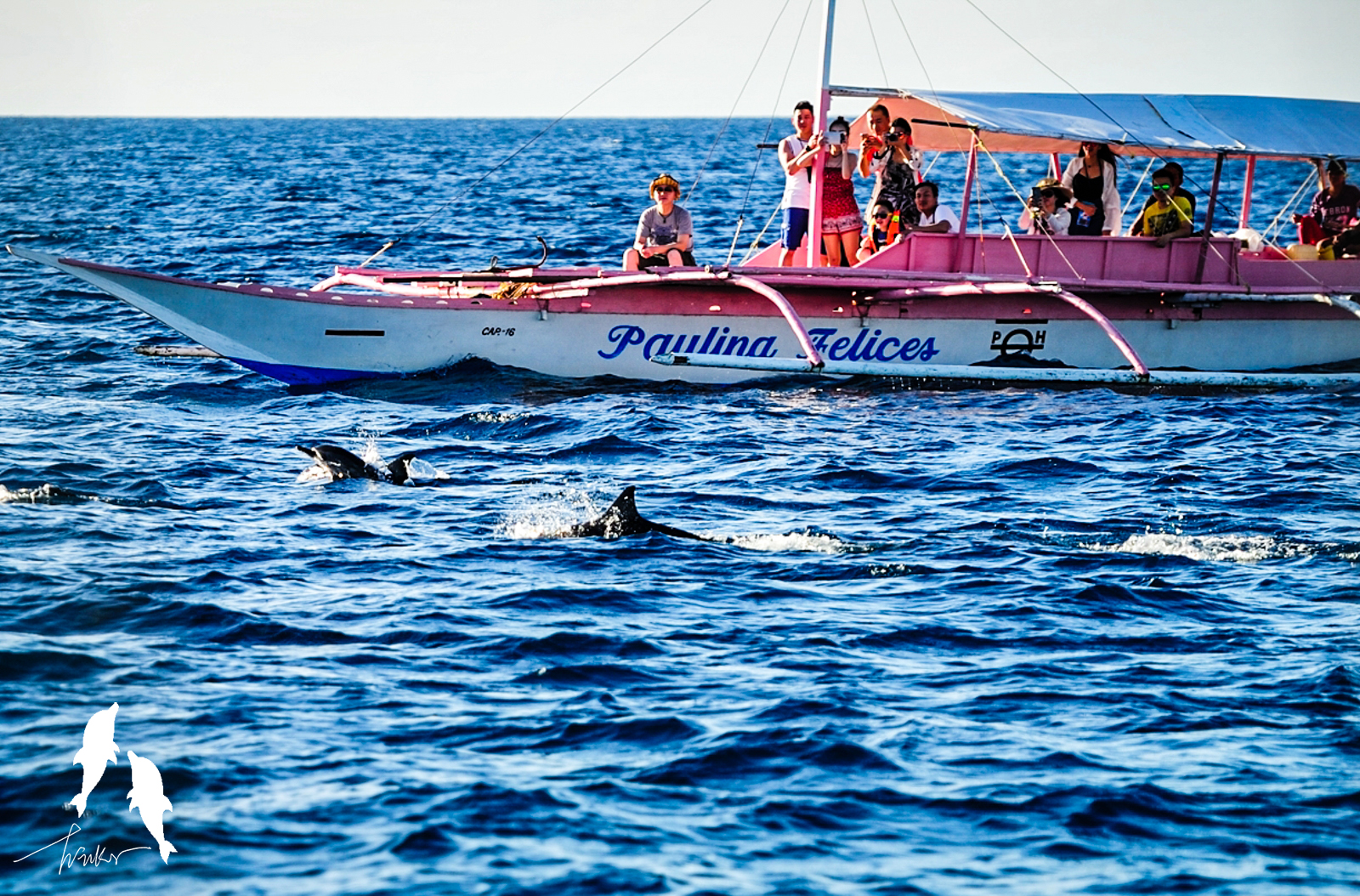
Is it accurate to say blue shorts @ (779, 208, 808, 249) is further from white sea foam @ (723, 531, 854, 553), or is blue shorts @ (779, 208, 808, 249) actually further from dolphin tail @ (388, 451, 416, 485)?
white sea foam @ (723, 531, 854, 553)

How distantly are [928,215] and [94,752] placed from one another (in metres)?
11.7

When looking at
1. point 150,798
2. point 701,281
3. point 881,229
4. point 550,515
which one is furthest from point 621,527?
point 881,229

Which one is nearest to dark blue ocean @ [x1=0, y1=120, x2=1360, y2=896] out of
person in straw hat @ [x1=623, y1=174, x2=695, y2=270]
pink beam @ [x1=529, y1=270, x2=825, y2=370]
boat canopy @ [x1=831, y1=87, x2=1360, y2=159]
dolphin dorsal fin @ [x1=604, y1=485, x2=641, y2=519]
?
dolphin dorsal fin @ [x1=604, y1=485, x2=641, y2=519]

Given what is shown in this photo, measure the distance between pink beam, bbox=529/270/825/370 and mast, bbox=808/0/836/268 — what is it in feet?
3.88

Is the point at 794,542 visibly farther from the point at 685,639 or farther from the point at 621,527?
the point at 685,639

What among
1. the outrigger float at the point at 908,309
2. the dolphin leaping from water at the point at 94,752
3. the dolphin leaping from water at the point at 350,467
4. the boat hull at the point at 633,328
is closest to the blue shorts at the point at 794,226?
the outrigger float at the point at 908,309

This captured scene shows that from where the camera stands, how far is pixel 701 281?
15297 mm

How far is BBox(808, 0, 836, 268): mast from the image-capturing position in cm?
1597

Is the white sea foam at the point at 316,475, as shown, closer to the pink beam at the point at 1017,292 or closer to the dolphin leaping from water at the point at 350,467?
the dolphin leaping from water at the point at 350,467

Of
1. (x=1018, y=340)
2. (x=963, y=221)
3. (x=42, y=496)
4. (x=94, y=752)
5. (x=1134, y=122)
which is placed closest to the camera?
(x=94, y=752)

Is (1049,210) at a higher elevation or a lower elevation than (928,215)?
higher

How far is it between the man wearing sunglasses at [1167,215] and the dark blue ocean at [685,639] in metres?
1.76

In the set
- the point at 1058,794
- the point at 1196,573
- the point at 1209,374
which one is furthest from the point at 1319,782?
the point at 1209,374

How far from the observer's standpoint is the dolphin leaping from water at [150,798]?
596 centimetres
